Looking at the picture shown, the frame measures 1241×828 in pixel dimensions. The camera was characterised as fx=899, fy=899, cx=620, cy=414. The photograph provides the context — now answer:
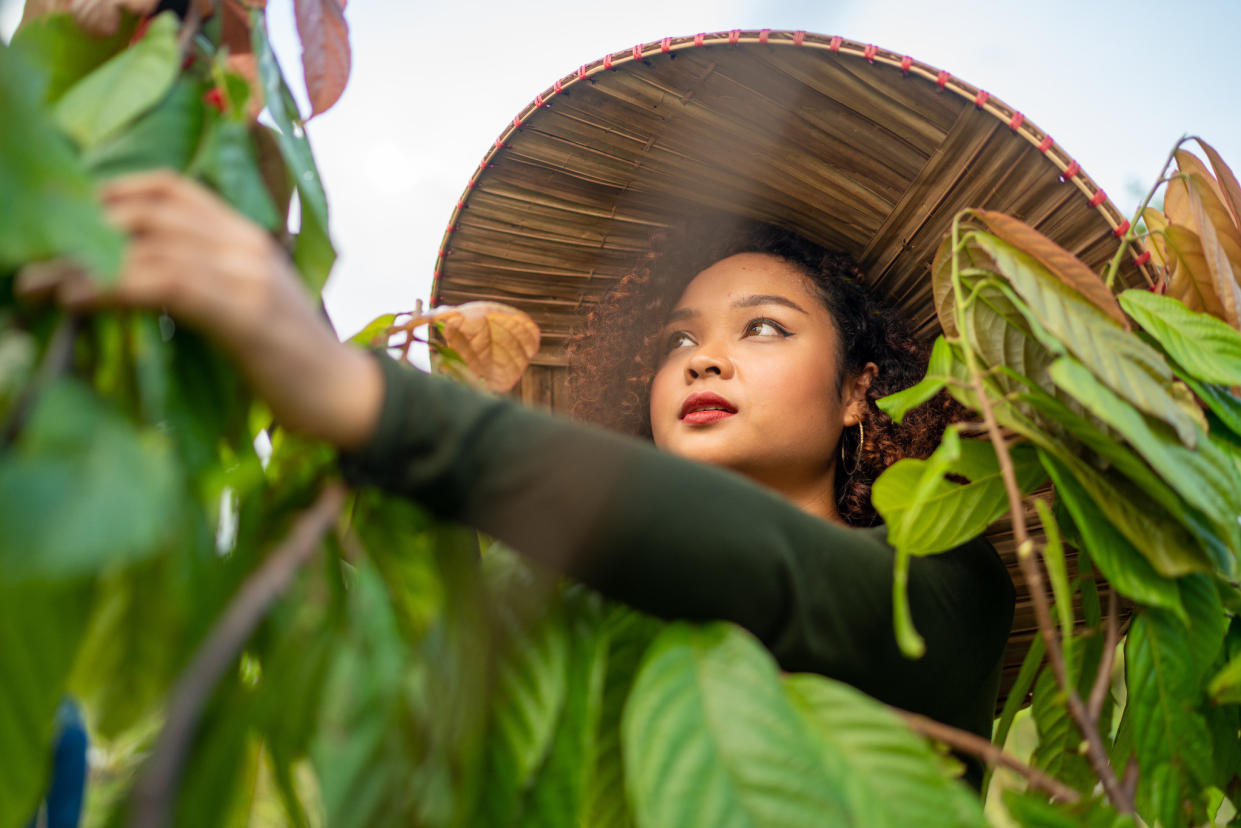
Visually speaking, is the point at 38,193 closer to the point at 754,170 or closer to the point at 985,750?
the point at 985,750

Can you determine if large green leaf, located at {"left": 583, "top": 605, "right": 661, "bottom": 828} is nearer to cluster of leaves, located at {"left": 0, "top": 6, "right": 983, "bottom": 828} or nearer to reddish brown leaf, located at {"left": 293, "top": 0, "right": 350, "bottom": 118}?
cluster of leaves, located at {"left": 0, "top": 6, "right": 983, "bottom": 828}

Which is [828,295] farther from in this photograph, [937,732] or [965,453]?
[937,732]

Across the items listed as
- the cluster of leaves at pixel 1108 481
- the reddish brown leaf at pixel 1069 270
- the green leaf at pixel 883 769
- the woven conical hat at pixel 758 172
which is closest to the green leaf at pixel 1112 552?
the cluster of leaves at pixel 1108 481

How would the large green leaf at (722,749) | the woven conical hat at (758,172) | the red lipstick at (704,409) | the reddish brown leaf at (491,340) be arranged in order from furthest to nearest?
the red lipstick at (704,409) < the woven conical hat at (758,172) < the reddish brown leaf at (491,340) < the large green leaf at (722,749)

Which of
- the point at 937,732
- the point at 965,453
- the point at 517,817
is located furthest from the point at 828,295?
the point at 517,817

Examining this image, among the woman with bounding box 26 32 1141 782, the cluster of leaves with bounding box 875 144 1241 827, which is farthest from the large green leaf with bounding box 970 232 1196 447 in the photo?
the woman with bounding box 26 32 1141 782

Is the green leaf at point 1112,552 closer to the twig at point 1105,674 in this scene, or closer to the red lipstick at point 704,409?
the twig at point 1105,674

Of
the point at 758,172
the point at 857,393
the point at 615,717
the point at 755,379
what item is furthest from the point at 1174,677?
the point at 758,172

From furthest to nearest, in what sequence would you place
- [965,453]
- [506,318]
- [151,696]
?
1. [506,318]
2. [965,453]
3. [151,696]

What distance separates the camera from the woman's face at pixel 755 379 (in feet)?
3.89

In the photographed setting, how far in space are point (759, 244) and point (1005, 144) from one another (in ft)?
1.54

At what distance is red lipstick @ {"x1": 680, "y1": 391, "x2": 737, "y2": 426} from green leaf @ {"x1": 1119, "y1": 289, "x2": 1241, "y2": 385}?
1.63ft

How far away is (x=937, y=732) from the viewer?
0.54m

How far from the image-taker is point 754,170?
4.22ft
